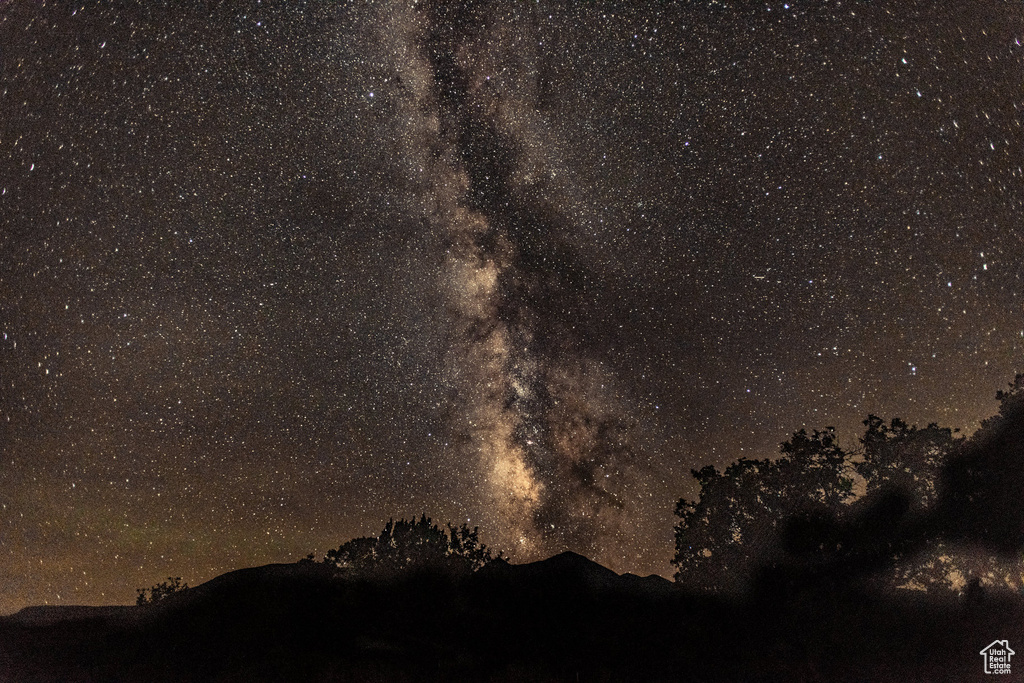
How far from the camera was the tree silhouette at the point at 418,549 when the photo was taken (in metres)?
3.15

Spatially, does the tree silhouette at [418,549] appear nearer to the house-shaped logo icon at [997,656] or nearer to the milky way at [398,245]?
the milky way at [398,245]

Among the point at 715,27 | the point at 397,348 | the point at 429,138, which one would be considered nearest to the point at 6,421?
the point at 397,348

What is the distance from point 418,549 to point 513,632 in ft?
2.08

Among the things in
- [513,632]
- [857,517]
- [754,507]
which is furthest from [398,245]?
[857,517]

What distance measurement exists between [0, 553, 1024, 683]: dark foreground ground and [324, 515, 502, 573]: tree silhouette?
7cm

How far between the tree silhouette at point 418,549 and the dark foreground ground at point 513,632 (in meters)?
0.07

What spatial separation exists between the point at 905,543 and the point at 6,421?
4.69 meters

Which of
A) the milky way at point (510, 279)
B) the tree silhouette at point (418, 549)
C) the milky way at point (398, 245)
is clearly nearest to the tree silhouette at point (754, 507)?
the milky way at point (398, 245)

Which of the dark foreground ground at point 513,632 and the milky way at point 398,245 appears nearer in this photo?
the dark foreground ground at point 513,632

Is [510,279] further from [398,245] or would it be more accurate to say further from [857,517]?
[857,517]

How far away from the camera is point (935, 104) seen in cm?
329

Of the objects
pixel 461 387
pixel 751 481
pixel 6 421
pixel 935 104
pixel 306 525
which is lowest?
pixel 306 525

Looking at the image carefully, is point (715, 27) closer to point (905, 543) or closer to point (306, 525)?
point (905, 543)

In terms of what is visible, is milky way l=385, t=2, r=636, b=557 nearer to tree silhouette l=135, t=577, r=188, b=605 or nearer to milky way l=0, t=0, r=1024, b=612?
milky way l=0, t=0, r=1024, b=612
